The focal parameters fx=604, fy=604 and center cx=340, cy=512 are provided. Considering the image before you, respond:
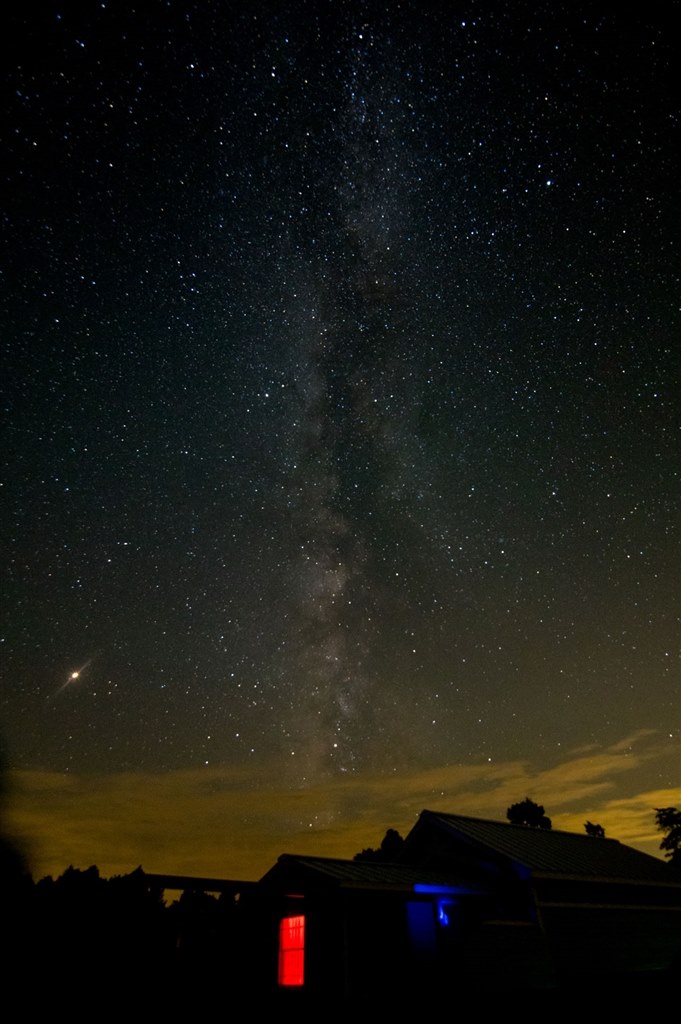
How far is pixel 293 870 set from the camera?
1353 cm

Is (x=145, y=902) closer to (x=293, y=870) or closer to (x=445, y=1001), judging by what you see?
(x=293, y=870)

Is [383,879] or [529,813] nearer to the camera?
[383,879]

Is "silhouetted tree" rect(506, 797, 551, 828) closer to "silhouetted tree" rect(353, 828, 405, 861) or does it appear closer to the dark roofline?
"silhouetted tree" rect(353, 828, 405, 861)

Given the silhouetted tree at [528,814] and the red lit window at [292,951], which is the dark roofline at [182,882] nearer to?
the red lit window at [292,951]

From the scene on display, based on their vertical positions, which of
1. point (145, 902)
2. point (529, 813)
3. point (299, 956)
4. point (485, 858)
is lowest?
point (299, 956)

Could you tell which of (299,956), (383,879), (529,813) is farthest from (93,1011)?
(529,813)

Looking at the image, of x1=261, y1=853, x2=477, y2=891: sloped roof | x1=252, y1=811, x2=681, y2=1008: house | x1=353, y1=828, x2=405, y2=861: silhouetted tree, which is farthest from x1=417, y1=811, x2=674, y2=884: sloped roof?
x1=353, y1=828, x2=405, y2=861: silhouetted tree

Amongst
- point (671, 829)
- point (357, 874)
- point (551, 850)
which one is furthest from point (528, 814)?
point (357, 874)

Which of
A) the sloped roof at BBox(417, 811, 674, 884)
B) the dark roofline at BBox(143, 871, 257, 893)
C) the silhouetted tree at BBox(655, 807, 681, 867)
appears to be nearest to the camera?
the dark roofline at BBox(143, 871, 257, 893)

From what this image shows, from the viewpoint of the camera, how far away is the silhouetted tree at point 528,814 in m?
43.6

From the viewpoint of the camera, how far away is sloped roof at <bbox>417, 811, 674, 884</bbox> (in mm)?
15688

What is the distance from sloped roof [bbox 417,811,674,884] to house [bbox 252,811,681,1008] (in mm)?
85

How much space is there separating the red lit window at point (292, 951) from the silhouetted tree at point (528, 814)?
116 ft

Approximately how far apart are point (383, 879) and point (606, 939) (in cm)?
703
